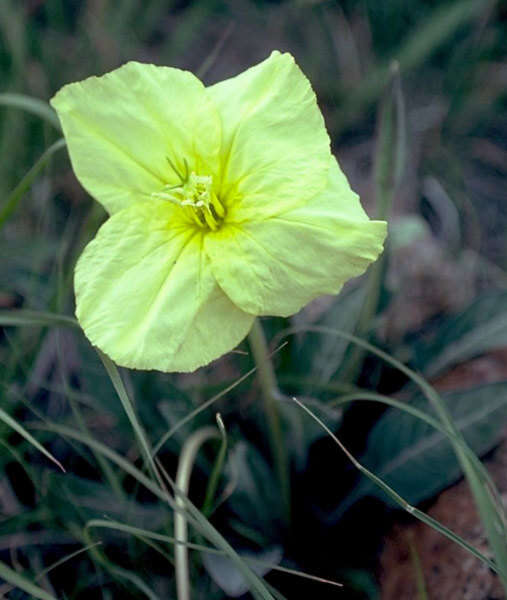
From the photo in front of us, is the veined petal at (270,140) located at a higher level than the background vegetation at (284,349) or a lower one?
higher

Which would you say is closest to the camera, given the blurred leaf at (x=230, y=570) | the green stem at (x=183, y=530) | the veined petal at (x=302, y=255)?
the veined petal at (x=302, y=255)

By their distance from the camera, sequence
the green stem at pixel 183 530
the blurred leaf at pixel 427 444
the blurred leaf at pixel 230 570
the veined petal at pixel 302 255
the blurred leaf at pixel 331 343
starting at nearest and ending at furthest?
the veined petal at pixel 302 255
the green stem at pixel 183 530
the blurred leaf at pixel 230 570
the blurred leaf at pixel 427 444
the blurred leaf at pixel 331 343

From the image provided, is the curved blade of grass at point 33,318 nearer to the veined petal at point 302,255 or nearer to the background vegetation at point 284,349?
the background vegetation at point 284,349

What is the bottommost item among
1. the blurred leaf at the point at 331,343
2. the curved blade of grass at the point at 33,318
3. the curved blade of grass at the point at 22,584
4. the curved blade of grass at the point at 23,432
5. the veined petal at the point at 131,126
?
the blurred leaf at the point at 331,343

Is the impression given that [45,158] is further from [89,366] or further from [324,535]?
[324,535]

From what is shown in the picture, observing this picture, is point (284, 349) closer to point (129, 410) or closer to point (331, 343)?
point (331, 343)

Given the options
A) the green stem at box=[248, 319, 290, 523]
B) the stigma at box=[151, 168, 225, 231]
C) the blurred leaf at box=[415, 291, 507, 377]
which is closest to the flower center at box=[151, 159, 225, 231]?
the stigma at box=[151, 168, 225, 231]

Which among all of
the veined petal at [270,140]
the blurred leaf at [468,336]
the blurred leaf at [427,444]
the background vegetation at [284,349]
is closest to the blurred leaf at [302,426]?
the background vegetation at [284,349]
